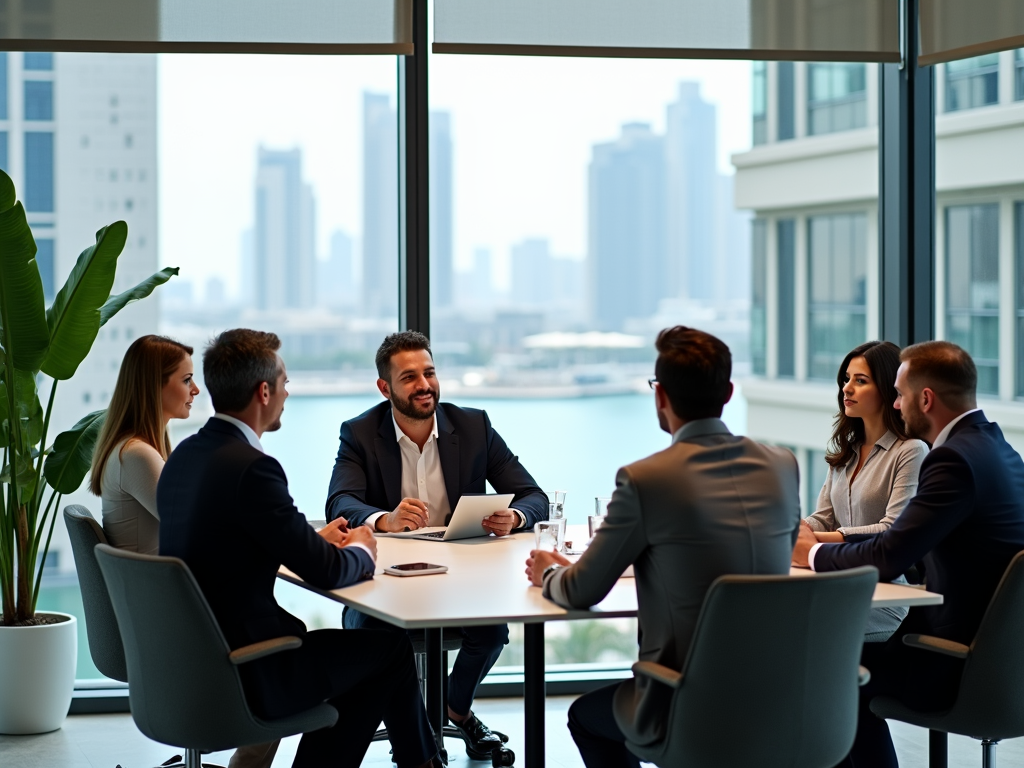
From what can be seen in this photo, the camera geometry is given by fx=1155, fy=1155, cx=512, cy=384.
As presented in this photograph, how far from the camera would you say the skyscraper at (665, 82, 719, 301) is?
4859 millimetres

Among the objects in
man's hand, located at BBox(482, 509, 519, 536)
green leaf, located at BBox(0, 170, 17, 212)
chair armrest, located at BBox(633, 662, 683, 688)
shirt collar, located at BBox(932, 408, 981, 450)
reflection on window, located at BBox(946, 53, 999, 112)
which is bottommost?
chair armrest, located at BBox(633, 662, 683, 688)

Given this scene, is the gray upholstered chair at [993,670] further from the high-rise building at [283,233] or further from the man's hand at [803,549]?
the high-rise building at [283,233]

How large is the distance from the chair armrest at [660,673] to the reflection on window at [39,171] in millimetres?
3159

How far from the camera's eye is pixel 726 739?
93.4 inches

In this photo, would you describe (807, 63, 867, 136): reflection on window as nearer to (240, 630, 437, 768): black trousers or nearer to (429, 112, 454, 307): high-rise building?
(429, 112, 454, 307): high-rise building

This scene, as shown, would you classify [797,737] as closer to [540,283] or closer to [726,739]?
[726,739]

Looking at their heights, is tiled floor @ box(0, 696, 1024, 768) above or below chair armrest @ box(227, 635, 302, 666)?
below

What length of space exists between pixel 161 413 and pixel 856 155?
3194 mm

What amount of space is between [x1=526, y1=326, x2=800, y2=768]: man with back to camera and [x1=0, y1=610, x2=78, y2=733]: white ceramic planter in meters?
2.35

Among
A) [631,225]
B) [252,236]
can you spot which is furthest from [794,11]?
[252,236]

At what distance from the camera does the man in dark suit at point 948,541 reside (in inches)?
110

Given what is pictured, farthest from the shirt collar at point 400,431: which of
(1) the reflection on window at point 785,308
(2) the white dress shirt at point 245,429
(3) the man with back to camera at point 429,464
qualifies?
(1) the reflection on window at point 785,308

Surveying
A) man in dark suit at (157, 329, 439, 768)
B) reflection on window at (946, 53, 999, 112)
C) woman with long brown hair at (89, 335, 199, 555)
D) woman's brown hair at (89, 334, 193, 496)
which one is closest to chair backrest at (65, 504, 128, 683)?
woman with long brown hair at (89, 335, 199, 555)

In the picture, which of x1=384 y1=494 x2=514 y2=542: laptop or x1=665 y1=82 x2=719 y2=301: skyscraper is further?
x1=665 y1=82 x2=719 y2=301: skyscraper
